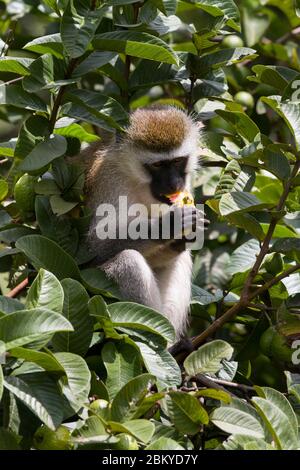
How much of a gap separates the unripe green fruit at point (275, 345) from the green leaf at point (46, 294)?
1.51 m

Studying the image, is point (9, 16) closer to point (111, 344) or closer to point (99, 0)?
point (99, 0)

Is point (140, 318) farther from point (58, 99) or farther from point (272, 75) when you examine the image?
point (272, 75)

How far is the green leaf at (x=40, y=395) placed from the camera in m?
3.68

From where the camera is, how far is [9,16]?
728cm

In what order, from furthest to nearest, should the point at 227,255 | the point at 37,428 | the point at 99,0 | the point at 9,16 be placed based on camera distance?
1. the point at 9,16
2. the point at 227,255
3. the point at 99,0
4. the point at 37,428

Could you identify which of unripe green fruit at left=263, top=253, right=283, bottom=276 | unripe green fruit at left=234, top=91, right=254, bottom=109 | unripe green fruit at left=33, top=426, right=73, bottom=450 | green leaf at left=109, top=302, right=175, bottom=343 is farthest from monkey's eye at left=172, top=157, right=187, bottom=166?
unripe green fruit at left=33, top=426, right=73, bottom=450

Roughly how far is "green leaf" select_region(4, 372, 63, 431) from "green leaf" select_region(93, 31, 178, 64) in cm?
183

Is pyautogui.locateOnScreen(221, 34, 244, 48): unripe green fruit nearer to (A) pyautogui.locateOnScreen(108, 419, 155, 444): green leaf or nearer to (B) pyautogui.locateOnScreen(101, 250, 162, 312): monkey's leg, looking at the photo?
(B) pyautogui.locateOnScreen(101, 250, 162, 312): monkey's leg

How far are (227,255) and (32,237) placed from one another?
238 cm

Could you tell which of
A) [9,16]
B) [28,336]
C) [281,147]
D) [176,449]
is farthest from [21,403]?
[9,16]

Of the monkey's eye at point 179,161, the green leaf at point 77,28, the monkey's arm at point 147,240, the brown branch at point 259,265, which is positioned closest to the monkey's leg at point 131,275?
the monkey's arm at point 147,240

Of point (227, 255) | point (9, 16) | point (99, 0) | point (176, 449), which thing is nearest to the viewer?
point (176, 449)

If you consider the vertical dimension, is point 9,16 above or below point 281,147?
below

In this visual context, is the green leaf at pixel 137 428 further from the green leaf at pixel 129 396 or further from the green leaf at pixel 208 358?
the green leaf at pixel 208 358
